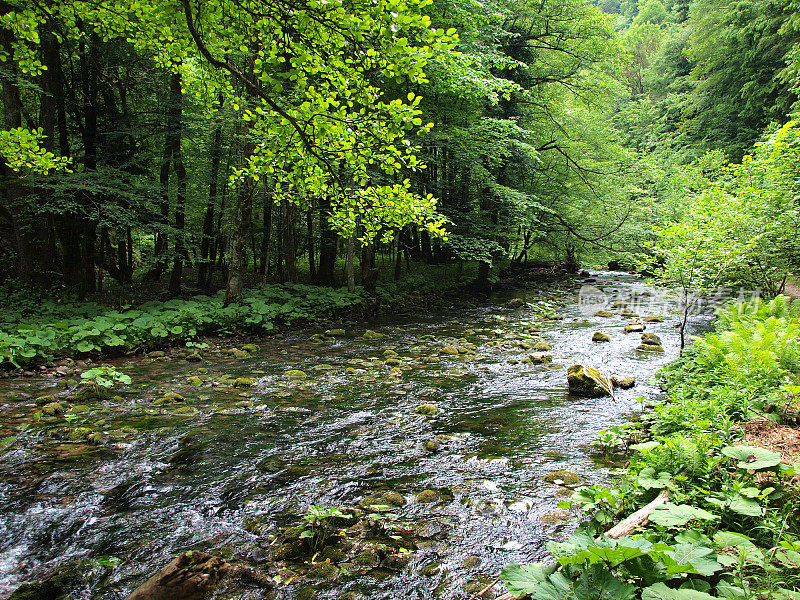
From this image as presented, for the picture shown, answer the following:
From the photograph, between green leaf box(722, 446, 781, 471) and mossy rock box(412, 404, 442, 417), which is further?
mossy rock box(412, 404, 442, 417)

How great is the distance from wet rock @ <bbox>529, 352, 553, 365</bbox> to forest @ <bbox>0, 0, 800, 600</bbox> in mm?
116

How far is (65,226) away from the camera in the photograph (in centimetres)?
1225

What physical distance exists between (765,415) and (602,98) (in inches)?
740

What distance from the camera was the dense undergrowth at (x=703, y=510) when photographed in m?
1.93

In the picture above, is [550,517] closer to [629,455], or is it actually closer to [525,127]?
[629,455]

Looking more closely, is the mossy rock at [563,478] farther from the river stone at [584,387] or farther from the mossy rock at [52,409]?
the mossy rock at [52,409]

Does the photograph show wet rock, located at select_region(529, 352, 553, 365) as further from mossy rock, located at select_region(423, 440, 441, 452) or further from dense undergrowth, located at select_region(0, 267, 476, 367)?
dense undergrowth, located at select_region(0, 267, 476, 367)

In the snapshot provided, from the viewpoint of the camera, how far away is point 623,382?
7.38 meters

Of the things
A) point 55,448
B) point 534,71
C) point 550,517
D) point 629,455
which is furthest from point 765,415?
point 534,71

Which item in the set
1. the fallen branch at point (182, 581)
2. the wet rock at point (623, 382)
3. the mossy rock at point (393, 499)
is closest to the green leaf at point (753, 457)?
the mossy rock at point (393, 499)

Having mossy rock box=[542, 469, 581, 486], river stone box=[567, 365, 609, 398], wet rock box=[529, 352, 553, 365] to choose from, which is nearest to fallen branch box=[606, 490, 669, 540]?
mossy rock box=[542, 469, 581, 486]

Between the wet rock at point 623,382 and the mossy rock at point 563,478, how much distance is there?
3.55m

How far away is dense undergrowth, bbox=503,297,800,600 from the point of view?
1.93m

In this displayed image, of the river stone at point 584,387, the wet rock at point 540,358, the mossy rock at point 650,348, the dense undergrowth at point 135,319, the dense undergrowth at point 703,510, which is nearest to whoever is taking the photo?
the dense undergrowth at point 703,510
